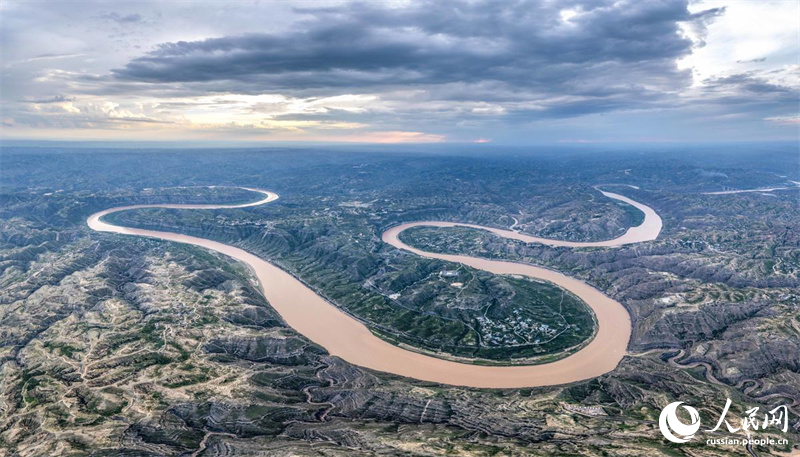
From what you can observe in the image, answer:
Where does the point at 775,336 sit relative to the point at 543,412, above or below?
above

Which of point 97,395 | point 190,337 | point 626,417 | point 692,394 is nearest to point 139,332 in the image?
point 190,337

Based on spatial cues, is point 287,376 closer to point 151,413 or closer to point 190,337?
point 151,413
